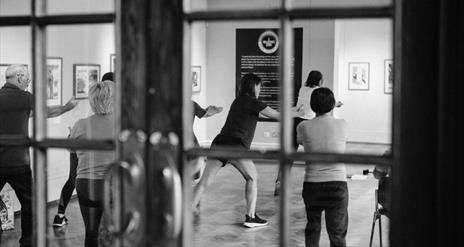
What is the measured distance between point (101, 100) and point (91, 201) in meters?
0.69

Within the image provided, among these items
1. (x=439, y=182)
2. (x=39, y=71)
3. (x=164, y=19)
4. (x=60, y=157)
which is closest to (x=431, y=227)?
(x=439, y=182)

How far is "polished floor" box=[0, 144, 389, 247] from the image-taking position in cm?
649

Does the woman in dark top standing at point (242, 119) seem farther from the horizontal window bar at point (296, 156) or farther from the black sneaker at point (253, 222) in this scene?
the horizontal window bar at point (296, 156)

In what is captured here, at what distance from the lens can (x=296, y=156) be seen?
1859 millimetres

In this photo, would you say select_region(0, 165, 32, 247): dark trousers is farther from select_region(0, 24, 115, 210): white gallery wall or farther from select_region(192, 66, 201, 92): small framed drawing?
select_region(192, 66, 201, 92): small framed drawing

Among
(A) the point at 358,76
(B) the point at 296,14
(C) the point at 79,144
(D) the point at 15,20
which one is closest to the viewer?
(B) the point at 296,14

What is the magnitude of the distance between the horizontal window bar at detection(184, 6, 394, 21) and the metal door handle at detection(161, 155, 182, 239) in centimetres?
42

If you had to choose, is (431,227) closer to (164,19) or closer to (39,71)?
(164,19)

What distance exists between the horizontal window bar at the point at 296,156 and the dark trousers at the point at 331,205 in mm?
2816

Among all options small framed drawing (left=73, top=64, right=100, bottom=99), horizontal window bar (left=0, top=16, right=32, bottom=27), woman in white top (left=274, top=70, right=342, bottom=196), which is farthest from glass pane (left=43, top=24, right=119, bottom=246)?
horizontal window bar (left=0, top=16, right=32, bottom=27)

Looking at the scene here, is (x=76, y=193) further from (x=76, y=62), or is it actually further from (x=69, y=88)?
(x=76, y=62)

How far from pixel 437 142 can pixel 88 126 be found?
9.01 feet

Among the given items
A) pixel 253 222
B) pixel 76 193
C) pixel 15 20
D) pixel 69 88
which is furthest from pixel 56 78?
pixel 15 20

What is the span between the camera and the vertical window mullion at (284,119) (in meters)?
1.86
